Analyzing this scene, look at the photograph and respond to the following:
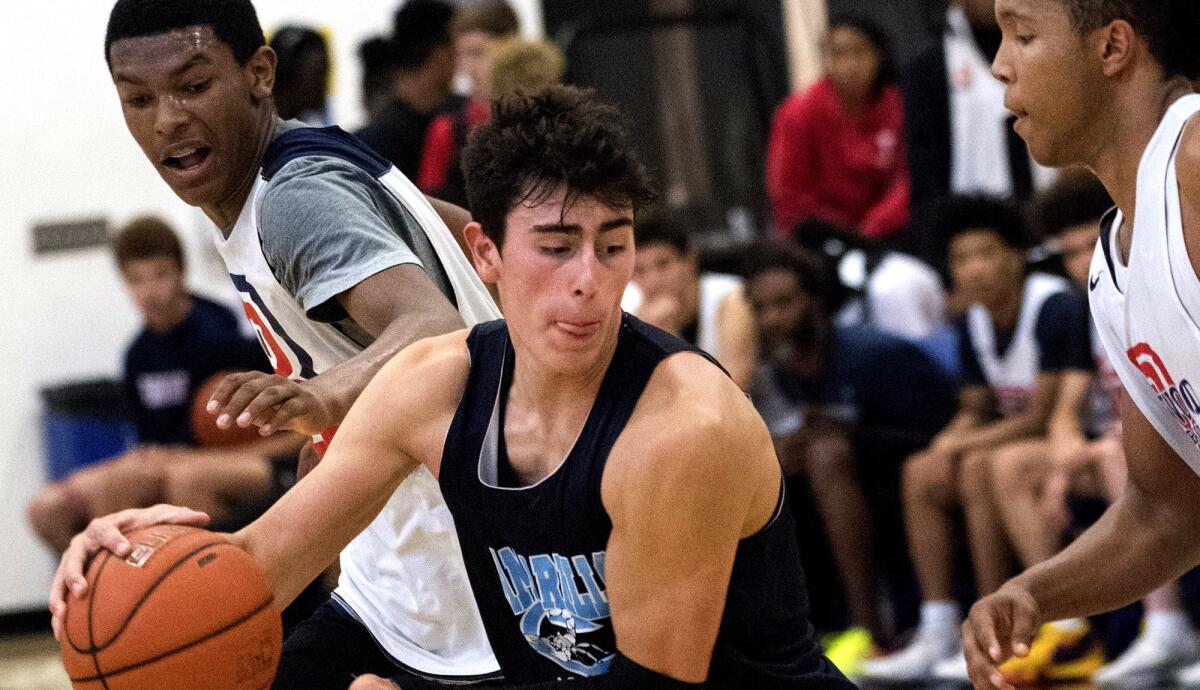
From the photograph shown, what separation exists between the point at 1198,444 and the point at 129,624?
177 cm

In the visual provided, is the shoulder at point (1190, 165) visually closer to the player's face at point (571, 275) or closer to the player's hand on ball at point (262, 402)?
the player's face at point (571, 275)

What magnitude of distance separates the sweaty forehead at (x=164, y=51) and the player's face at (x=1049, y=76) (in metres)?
1.44

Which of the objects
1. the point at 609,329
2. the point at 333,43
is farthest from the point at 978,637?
the point at 333,43

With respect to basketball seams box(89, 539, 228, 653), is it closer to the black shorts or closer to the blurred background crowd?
the black shorts

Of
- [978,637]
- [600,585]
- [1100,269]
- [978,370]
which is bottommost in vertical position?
[978,370]

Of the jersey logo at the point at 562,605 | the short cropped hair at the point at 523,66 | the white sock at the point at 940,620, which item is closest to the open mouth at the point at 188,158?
the jersey logo at the point at 562,605

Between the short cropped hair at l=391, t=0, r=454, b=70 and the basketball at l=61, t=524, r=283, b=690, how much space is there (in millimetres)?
4277

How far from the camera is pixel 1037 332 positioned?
557 centimetres

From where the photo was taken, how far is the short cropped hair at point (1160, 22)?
2.80m

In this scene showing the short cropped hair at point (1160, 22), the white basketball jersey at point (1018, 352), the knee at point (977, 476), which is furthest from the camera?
the white basketball jersey at point (1018, 352)

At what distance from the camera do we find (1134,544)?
306 cm

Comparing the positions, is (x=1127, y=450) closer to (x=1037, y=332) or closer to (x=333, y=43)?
(x=1037, y=332)

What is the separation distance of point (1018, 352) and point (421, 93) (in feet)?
8.29

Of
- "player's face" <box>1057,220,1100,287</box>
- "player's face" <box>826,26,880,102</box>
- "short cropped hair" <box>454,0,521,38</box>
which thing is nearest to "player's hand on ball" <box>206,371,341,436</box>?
"player's face" <box>1057,220,1100,287</box>
